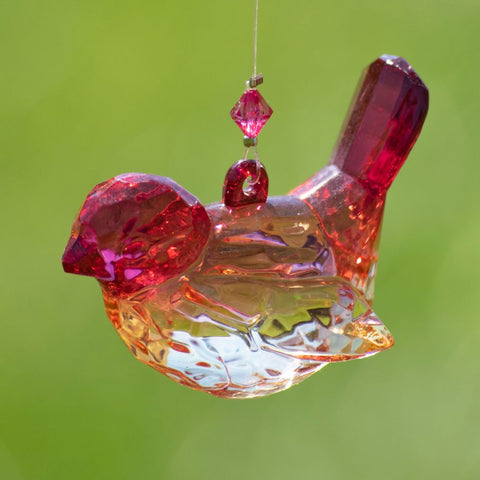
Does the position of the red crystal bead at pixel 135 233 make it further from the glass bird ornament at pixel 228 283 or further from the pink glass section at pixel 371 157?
the pink glass section at pixel 371 157

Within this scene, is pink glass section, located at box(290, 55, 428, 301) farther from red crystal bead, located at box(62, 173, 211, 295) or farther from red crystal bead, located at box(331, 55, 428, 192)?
red crystal bead, located at box(62, 173, 211, 295)

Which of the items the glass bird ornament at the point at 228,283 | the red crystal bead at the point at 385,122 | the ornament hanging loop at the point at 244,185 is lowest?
the glass bird ornament at the point at 228,283

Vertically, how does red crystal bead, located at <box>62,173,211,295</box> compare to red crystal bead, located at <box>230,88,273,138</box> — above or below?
below

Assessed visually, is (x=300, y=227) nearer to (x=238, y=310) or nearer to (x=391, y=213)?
(x=238, y=310)

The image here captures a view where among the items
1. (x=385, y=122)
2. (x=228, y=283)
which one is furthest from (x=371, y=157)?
(x=228, y=283)

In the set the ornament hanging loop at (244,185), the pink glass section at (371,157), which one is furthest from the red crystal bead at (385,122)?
the ornament hanging loop at (244,185)

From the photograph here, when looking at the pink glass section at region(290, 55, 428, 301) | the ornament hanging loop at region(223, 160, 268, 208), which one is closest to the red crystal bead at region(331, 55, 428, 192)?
the pink glass section at region(290, 55, 428, 301)

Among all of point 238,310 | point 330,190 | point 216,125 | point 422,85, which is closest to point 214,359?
point 238,310
